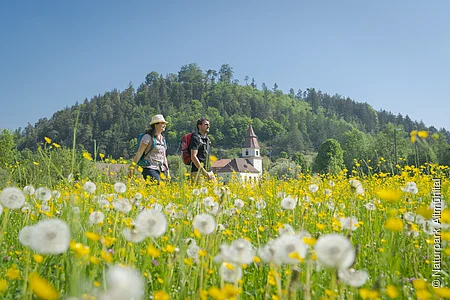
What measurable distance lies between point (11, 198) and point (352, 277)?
5.69 ft

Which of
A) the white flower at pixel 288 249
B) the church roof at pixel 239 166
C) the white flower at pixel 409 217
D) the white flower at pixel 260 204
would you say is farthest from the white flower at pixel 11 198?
the church roof at pixel 239 166

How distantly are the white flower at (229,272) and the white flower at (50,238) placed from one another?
54 cm

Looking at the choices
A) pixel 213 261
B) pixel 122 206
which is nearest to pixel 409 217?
pixel 213 261

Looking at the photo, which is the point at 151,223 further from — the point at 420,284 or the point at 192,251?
the point at 420,284

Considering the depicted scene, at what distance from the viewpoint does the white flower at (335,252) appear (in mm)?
1110

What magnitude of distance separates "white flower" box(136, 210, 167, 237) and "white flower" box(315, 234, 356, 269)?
25.3 inches

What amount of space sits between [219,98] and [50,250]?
5551 inches

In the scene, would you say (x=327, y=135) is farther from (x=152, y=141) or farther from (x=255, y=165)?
(x=152, y=141)

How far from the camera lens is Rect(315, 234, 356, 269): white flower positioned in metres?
1.11

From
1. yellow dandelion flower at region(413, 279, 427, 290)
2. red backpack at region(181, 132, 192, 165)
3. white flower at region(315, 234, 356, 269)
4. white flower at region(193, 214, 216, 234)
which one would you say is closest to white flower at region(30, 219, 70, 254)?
white flower at region(193, 214, 216, 234)

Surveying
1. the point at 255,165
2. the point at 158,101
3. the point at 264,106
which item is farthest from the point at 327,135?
the point at 158,101

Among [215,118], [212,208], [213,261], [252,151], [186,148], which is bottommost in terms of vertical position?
[213,261]

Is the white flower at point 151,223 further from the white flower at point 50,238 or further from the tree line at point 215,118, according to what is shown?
the tree line at point 215,118

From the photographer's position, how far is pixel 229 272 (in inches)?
55.1
